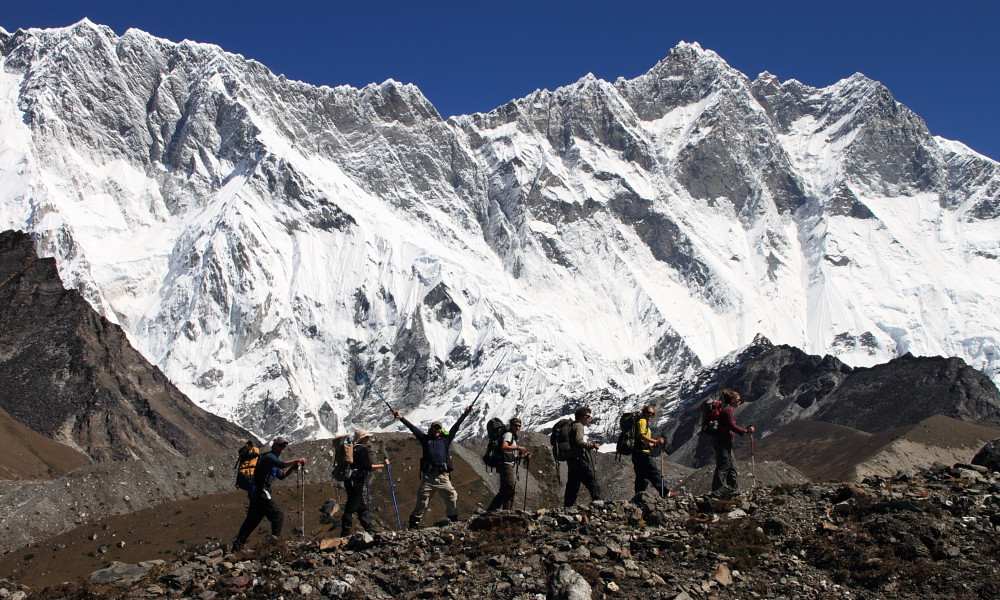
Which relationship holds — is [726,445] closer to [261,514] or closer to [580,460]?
[580,460]

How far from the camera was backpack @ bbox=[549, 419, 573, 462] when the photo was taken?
26250 mm

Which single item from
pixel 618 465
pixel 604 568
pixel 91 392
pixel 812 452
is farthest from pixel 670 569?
pixel 91 392

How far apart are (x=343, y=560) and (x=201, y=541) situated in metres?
40.6

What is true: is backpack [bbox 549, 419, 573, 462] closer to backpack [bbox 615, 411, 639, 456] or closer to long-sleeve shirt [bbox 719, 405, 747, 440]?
backpack [bbox 615, 411, 639, 456]

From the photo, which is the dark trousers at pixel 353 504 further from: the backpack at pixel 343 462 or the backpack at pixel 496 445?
the backpack at pixel 496 445

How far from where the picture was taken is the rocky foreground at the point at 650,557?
20.1 m

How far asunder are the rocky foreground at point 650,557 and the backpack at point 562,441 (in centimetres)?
172

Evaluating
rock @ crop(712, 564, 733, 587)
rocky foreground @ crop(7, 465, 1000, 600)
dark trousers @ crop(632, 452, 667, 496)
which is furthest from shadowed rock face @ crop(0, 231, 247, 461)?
rock @ crop(712, 564, 733, 587)

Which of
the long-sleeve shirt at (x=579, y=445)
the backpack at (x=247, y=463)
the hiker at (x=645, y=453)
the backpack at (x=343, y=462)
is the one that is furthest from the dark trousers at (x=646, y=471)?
the backpack at (x=247, y=463)

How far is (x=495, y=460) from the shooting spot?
26.5 m

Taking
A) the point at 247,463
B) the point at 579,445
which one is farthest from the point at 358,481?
the point at 579,445

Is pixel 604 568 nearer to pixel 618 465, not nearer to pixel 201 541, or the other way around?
pixel 201 541

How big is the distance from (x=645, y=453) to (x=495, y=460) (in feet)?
13.1

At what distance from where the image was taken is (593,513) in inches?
965
